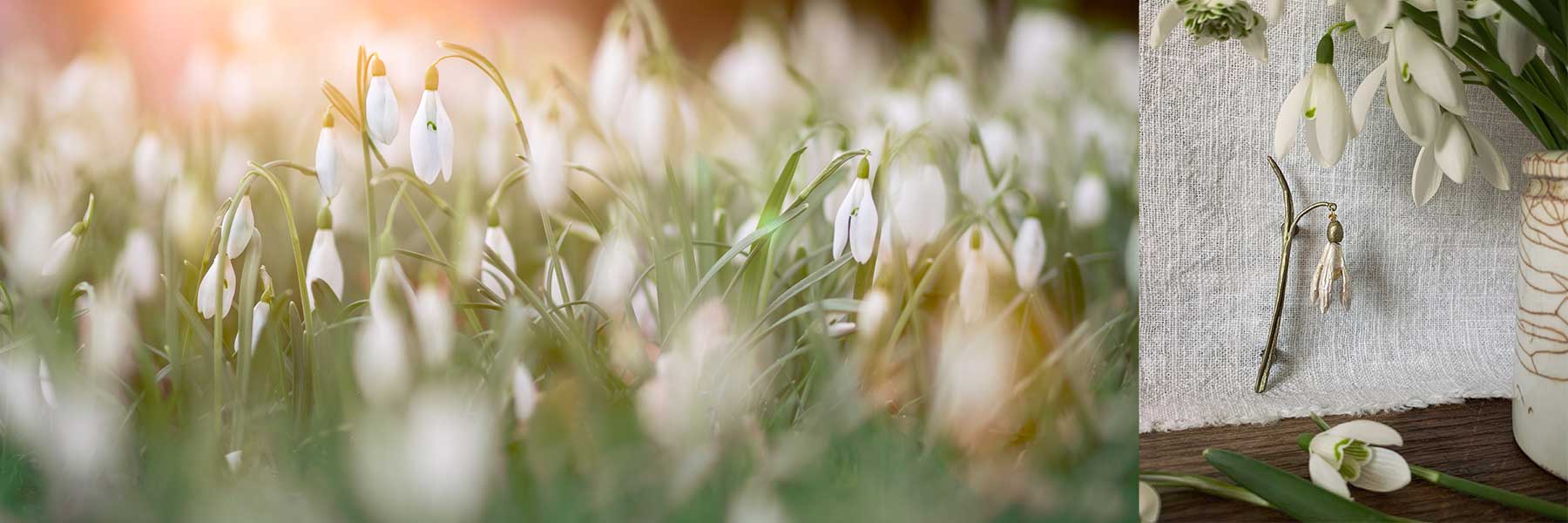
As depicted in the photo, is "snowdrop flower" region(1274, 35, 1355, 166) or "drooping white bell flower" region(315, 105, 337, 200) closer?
"drooping white bell flower" region(315, 105, 337, 200)

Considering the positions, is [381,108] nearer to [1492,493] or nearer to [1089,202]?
[1089,202]

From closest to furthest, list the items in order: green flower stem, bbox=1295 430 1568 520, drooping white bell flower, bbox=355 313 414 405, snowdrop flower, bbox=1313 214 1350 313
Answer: drooping white bell flower, bbox=355 313 414 405 → green flower stem, bbox=1295 430 1568 520 → snowdrop flower, bbox=1313 214 1350 313

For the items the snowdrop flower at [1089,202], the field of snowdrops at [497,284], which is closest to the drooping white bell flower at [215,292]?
the field of snowdrops at [497,284]

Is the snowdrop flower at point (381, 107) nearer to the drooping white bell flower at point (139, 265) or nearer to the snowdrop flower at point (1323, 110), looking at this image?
the drooping white bell flower at point (139, 265)

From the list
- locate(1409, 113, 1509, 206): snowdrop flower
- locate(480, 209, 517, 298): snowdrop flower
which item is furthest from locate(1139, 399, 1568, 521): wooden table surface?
locate(480, 209, 517, 298): snowdrop flower

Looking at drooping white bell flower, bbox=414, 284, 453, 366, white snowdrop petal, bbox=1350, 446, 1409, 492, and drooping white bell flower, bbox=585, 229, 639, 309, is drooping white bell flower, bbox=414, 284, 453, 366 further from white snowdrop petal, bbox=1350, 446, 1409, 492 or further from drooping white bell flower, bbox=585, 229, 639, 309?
white snowdrop petal, bbox=1350, 446, 1409, 492

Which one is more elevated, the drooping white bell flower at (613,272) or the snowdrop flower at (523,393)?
the drooping white bell flower at (613,272)

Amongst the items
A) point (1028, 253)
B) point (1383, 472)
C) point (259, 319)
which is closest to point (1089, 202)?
point (1028, 253)
